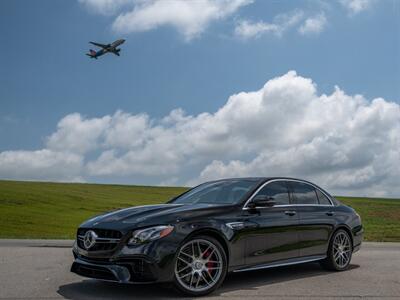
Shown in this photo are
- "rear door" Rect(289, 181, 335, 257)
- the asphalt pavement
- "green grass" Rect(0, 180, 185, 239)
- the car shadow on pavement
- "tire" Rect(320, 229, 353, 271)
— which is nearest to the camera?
the car shadow on pavement

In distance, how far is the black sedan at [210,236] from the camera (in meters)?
6.84

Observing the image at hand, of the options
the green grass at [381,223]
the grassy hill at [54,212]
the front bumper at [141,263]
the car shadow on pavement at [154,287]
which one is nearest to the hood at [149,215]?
the front bumper at [141,263]

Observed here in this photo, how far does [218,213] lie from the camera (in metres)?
7.52

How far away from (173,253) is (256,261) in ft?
5.14

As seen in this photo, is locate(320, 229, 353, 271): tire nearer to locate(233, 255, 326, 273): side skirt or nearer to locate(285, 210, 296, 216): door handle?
locate(233, 255, 326, 273): side skirt

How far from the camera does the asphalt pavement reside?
7168mm

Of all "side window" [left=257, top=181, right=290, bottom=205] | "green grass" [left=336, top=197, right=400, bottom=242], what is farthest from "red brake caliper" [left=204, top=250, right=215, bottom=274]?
"green grass" [left=336, top=197, right=400, bottom=242]

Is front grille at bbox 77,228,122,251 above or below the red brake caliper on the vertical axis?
above

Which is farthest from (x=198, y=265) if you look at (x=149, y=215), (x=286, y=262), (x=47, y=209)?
(x=47, y=209)

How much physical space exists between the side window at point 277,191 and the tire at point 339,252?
1.33 metres

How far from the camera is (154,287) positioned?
7.67 m

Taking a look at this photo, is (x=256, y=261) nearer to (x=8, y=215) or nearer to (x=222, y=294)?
(x=222, y=294)

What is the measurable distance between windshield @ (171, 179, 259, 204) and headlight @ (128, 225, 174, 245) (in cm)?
147

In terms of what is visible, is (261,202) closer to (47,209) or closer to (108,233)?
(108,233)
